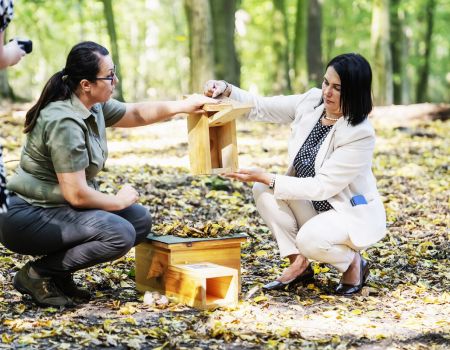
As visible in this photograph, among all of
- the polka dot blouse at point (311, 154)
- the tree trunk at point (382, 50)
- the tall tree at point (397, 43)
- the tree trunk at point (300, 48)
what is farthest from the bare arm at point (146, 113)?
the tall tree at point (397, 43)

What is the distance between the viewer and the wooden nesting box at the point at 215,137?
193 inches

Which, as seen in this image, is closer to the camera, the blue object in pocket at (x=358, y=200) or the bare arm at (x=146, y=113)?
the blue object in pocket at (x=358, y=200)

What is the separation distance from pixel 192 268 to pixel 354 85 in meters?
1.52

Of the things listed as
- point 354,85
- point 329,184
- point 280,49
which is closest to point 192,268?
point 329,184

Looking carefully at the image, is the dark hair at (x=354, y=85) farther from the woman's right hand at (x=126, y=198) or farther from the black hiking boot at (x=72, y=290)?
the black hiking boot at (x=72, y=290)

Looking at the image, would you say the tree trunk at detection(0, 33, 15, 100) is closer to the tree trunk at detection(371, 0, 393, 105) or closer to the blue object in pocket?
the tree trunk at detection(371, 0, 393, 105)

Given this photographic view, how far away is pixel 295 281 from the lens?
522 centimetres

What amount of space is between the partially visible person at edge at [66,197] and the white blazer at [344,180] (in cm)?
A: 111

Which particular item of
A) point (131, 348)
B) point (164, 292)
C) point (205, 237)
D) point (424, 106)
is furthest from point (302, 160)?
point (424, 106)

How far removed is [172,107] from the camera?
5.08 m

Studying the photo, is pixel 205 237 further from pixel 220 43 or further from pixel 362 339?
pixel 220 43

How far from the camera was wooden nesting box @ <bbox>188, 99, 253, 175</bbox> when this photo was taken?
4.91 metres

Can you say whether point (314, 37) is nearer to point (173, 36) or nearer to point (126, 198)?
point (173, 36)

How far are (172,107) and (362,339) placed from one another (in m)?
1.96
